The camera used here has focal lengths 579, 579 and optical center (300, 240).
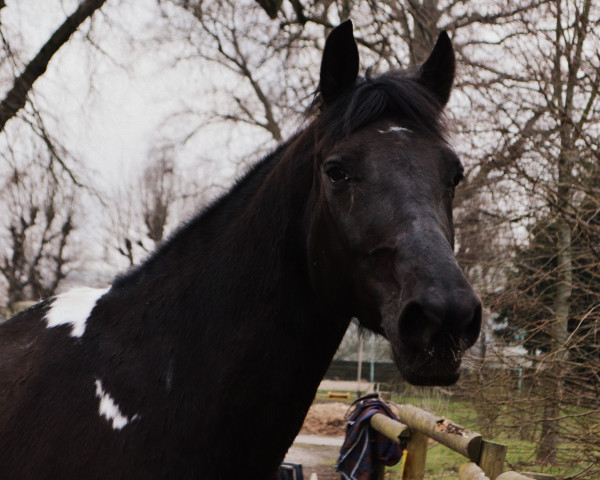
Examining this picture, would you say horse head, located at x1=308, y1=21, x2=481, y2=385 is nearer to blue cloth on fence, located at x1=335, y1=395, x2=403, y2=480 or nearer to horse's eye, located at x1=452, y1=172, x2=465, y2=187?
horse's eye, located at x1=452, y1=172, x2=465, y2=187

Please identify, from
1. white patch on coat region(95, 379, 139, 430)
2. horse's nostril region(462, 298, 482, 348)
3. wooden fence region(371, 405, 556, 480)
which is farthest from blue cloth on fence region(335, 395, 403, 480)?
horse's nostril region(462, 298, 482, 348)

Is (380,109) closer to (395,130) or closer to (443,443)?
(395,130)

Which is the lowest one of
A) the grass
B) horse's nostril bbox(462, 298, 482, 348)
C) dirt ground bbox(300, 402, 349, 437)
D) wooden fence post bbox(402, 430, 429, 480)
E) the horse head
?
dirt ground bbox(300, 402, 349, 437)

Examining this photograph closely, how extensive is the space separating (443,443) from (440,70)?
2.39m

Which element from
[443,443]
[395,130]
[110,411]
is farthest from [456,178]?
[443,443]

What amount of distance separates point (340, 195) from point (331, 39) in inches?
24.4

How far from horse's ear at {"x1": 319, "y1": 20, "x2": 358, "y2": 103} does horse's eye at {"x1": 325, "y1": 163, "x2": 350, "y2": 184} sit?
0.38 metres

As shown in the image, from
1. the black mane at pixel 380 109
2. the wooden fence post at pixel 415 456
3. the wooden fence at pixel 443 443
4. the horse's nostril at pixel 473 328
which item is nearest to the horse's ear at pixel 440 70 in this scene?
the black mane at pixel 380 109

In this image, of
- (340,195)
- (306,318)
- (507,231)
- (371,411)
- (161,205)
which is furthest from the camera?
(161,205)

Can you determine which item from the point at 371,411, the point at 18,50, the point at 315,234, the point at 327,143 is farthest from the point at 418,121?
the point at 18,50

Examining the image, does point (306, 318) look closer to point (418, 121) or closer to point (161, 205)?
point (418, 121)

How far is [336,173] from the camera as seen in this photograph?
6.49ft

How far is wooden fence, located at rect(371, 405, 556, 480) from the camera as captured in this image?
3.11 meters

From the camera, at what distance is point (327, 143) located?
2.07m
